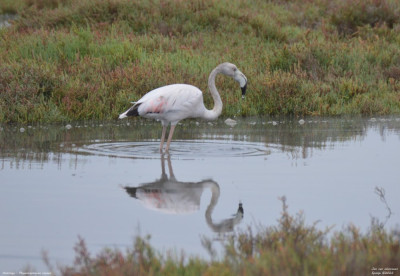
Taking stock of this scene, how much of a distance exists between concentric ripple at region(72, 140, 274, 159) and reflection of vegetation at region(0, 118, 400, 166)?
13.5 inches

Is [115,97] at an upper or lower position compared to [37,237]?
upper

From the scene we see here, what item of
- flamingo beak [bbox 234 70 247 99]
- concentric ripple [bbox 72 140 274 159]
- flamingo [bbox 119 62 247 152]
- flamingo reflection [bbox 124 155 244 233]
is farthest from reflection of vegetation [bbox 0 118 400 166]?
flamingo reflection [bbox 124 155 244 233]

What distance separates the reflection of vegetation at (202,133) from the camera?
13.0 m

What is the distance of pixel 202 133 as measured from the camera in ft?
49.5

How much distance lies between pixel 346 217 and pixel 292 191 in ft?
4.57

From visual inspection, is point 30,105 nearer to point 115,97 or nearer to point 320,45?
point 115,97

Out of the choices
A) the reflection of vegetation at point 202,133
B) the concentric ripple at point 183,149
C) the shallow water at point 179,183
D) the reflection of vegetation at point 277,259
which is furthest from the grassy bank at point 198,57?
the reflection of vegetation at point 277,259

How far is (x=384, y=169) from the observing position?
36.1ft

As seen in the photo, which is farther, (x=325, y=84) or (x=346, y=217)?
(x=325, y=84)

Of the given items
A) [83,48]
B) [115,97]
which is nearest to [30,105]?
[115,97]

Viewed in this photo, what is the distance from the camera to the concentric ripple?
12414 millimetres

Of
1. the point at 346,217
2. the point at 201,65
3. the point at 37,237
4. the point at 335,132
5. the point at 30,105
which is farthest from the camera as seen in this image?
the point at 201,65

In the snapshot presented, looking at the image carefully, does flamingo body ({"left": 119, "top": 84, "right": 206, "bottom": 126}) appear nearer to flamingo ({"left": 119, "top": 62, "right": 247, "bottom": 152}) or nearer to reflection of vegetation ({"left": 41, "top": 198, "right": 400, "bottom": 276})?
flamingo ({"left": 119, "top": 62, "right": 247, "bottom": 152})

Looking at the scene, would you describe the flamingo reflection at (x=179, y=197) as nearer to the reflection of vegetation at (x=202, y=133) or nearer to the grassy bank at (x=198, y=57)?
the reflection of vegetation at (x=202, y=133)
